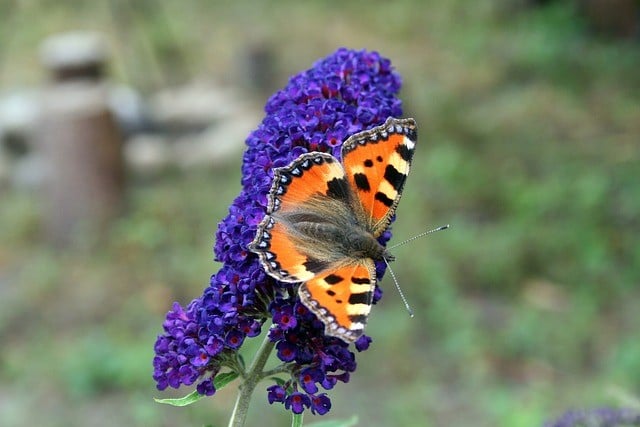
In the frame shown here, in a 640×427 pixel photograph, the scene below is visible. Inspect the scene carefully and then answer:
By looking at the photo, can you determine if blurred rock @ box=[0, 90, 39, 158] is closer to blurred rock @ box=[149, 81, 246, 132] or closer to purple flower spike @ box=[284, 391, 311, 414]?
blurred rock @ box=[149, 81, 246, 132]

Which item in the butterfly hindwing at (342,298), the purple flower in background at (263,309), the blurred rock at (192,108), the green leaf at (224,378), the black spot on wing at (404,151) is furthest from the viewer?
the blurred rock at (192,108)

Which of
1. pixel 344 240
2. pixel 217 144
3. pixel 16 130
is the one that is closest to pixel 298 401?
pixel 344 240

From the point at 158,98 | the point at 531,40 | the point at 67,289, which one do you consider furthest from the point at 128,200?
the point at 531,40

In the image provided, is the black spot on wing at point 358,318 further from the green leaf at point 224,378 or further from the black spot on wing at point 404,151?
the black spot on wing at point 404,151

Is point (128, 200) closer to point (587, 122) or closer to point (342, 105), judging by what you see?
point (587, 122)

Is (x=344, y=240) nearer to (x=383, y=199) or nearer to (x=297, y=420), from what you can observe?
(x=383, y=199)

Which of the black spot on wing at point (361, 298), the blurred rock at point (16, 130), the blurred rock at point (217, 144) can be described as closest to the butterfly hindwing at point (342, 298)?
the black spot on wing at point (361, 298)
